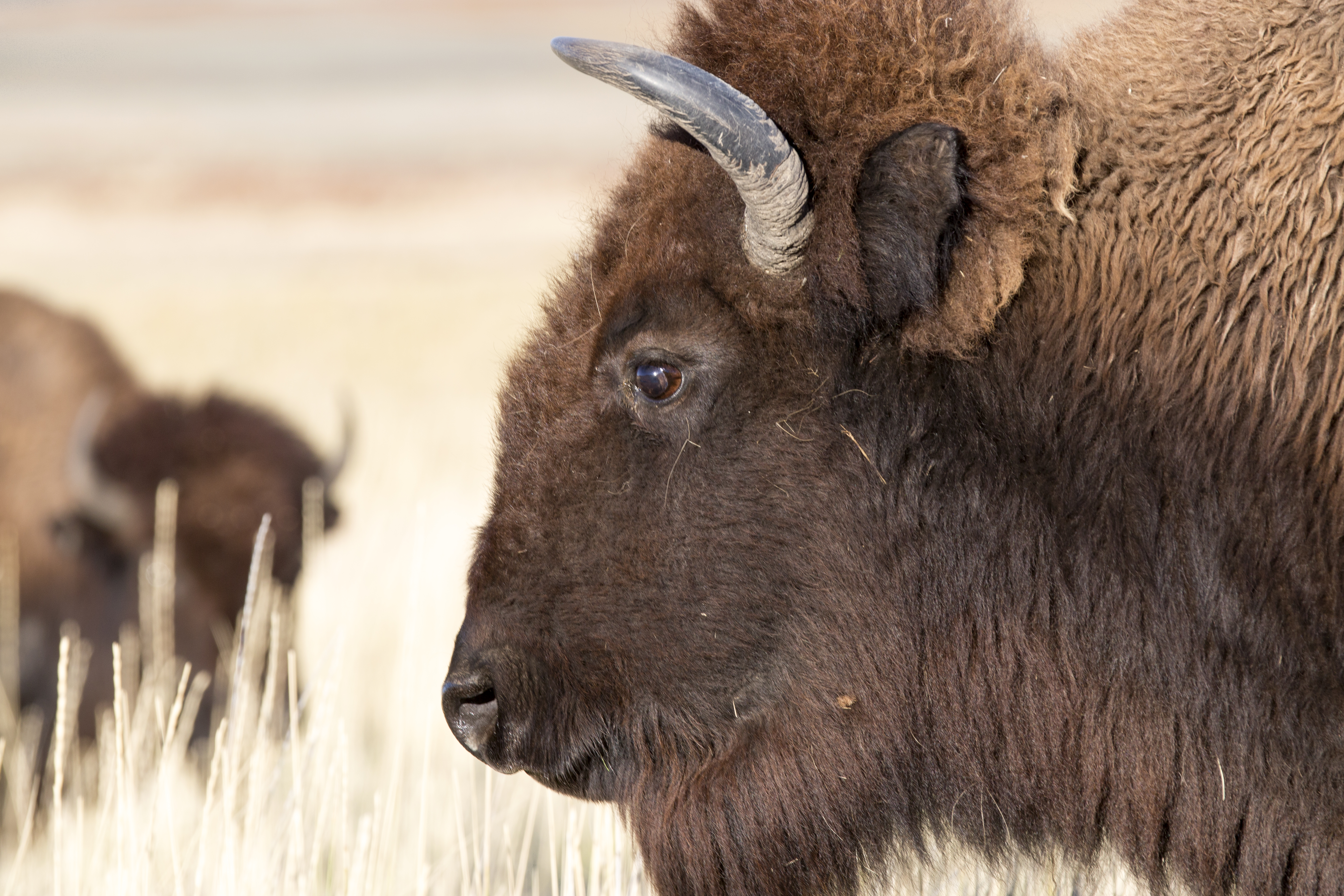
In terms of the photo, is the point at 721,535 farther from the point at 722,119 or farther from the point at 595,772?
the point at 722,119

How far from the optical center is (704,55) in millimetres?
2666

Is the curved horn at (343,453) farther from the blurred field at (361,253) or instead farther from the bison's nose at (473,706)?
the bison's nose at (473,706)

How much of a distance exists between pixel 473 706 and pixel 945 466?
1090 millimetres

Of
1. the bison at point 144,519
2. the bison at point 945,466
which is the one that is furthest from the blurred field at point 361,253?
the bison at point 945,466

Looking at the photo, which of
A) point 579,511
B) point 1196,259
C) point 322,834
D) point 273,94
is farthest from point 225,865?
point 273,94

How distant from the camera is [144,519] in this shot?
6.06 metres

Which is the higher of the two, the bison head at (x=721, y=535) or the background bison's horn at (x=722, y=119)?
the background bison's horn at (x=722, y=119)

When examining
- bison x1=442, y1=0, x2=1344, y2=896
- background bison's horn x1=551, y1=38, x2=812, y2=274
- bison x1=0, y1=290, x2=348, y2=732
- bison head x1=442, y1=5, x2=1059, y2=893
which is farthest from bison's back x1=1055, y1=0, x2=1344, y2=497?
bison x1=0, y1=290, x2=348, y2=732

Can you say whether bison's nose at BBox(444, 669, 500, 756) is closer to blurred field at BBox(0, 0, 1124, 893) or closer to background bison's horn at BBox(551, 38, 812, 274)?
blurred field at BBox(0, 0, 1124, 893)

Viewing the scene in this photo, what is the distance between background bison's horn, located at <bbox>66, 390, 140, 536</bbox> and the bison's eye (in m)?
4.32

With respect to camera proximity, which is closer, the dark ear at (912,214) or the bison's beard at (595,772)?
the dark ear at (912,214)

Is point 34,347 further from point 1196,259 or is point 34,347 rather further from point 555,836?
point 1196,259

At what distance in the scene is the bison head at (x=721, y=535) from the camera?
2.46 metres

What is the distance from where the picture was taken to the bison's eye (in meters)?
2.56
